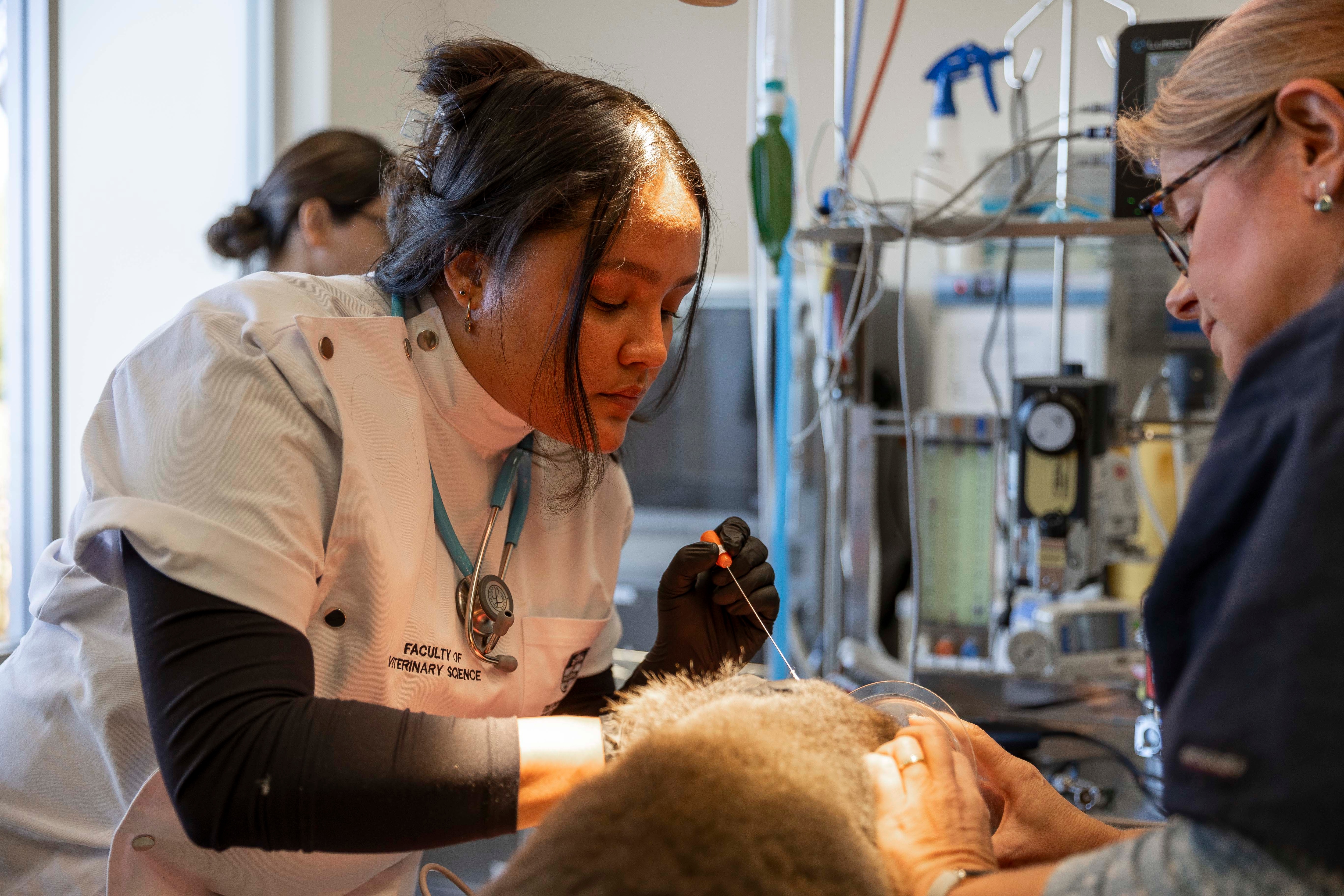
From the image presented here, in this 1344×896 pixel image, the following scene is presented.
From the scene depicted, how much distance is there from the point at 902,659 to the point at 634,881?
5.98 feet

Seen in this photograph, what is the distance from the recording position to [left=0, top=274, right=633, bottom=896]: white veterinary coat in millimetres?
802

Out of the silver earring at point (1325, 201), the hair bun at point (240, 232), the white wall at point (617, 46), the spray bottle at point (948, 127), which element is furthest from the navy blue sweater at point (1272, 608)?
the hair bun at point (240, 232)

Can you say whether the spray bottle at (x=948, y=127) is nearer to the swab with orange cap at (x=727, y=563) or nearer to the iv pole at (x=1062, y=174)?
the iv pole at (x=1062, y=174)

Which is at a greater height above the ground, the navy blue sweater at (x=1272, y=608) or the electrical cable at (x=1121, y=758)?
the navy blue sweater at (x=1272, y=608)

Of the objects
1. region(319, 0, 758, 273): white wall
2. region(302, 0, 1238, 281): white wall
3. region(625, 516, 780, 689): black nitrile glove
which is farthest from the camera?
region(302, 0, 1238, 281): white wall

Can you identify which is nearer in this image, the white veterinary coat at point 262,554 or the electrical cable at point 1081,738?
the white veterinary coat at point 262,554

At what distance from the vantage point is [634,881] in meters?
0.53

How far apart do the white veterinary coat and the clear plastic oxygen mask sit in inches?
16.0

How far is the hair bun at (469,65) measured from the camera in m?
1.05

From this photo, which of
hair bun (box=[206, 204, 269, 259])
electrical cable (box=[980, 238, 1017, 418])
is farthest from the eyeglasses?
hair bun (box=[206, 204, 269, 259])

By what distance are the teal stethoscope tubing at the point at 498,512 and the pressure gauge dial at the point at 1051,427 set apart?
895 mm

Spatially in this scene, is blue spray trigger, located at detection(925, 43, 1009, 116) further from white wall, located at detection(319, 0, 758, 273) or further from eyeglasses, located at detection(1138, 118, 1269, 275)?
eyeglasses, located at detection(1138, 118, 1269, 275)

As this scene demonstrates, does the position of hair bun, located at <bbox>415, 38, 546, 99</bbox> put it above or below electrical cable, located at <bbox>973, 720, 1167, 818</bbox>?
above

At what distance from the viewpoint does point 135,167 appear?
2.42 meters
